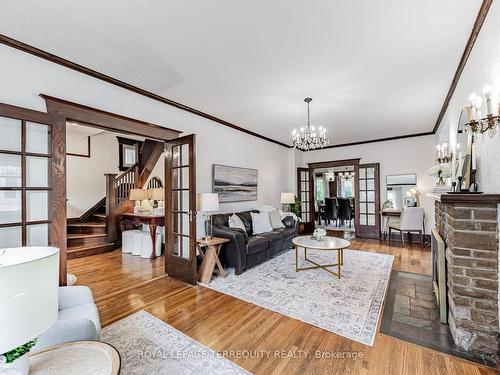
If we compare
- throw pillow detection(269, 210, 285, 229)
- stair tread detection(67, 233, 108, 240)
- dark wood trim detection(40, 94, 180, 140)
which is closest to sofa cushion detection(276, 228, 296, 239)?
throw pillow detection(269, 210, 285, 229)

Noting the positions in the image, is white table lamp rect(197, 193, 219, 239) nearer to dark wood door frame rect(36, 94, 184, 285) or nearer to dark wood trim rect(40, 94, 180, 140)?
dark wood trim rect(40, 94, 180, 140)

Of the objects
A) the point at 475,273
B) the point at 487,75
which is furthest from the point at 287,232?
the point at 487,75

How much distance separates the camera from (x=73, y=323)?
1.43 metres

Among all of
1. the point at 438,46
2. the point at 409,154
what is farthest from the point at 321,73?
the point at 409,154

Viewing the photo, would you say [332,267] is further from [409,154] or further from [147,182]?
[147,182]

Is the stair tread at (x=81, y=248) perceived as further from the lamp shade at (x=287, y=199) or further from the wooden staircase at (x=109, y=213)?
the lamp shade at (x=287, y=199)

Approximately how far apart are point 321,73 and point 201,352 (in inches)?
123

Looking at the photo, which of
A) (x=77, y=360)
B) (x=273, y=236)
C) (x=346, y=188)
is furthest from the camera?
(x=346, y=188)

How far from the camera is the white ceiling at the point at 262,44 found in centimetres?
182

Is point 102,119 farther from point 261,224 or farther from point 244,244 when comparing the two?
point 261,224

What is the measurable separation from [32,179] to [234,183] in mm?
3144

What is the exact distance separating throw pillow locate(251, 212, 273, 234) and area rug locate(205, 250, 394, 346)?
61 cm

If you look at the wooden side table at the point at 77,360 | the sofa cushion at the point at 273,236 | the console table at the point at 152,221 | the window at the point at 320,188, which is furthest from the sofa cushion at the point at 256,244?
the window at the point at 320,188

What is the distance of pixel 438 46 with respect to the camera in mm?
2295
